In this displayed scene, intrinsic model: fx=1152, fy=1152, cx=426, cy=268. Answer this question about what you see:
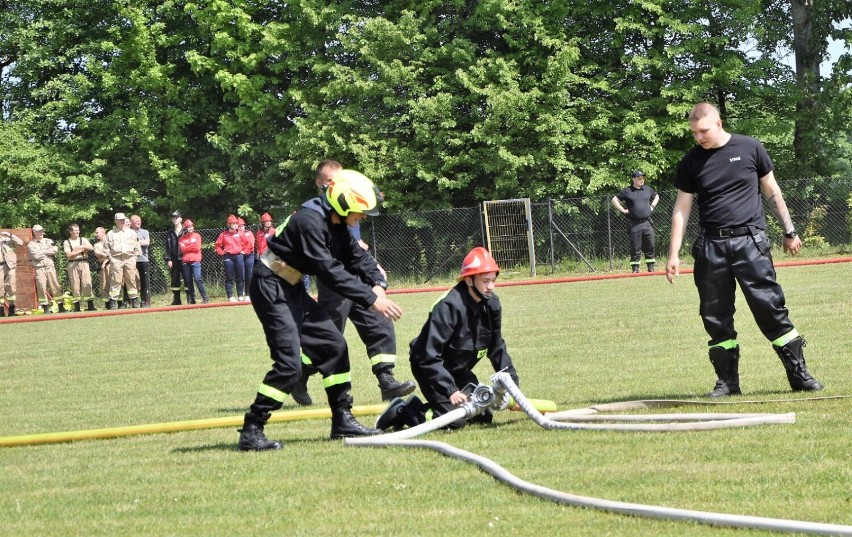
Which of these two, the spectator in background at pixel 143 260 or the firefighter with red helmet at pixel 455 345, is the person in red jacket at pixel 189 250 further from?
the firefighter with red helmet at pixel 455 345

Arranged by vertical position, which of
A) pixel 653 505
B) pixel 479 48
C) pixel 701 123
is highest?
pixel 479 48

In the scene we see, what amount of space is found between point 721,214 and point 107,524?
4.65m

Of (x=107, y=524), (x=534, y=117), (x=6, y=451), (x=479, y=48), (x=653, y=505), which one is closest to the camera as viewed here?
(x=653, y=505)

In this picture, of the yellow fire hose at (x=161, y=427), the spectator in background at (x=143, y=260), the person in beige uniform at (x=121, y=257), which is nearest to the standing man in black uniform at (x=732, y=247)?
the yellow fire hose at (x=161, y=427)

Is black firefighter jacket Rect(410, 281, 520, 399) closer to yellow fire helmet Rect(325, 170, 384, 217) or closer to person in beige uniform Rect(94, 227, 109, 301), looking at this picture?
yellow fire helmet Rect(325, 170, 384, 217)

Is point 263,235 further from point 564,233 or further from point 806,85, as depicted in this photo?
point 806,85

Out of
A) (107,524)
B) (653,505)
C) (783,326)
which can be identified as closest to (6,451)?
(107,524)

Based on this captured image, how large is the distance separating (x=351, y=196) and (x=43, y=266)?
22.6m

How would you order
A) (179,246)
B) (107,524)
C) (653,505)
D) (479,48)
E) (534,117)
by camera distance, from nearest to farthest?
(653,505), (107,524), (179,246), (534,117), (479,48)

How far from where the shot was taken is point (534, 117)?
32.2m

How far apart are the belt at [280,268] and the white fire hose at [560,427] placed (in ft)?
3.44

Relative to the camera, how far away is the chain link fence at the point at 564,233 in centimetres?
2877

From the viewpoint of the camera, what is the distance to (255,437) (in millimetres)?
6957

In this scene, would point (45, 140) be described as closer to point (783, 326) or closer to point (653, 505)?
point (783, 326)
